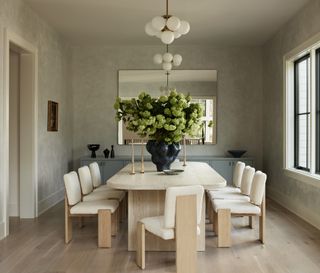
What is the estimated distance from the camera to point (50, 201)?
5.86 metres

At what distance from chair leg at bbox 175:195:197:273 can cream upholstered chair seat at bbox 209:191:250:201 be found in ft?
4.23

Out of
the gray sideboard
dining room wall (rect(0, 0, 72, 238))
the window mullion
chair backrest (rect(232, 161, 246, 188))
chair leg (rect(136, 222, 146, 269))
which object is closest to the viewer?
chair leg (rect(136, 222, 146, 269))

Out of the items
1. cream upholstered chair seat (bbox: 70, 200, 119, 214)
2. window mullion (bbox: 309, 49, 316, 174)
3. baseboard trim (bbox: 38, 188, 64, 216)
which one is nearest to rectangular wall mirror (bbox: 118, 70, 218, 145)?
baseboard trim (bbox: 38, 188, 64, 216)

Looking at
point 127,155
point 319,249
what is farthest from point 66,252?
point 127,155

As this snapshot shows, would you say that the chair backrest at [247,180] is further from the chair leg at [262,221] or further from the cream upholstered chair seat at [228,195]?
the chair leg at [262,221]

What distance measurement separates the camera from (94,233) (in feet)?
14.1

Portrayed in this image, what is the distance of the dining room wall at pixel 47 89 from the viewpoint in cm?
450

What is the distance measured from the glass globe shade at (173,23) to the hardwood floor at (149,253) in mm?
2194

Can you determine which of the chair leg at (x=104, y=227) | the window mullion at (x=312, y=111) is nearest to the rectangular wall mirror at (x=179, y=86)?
the window mullion at (x=312, y=111)

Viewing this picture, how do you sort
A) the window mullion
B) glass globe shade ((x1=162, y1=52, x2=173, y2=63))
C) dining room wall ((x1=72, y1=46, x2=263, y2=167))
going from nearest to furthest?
the window mullion
glass globe shade ((x1=162, y1=52, x2=173, y2=63))
dining room wall ((x1=72, y1=46, x2=263, y2=167))

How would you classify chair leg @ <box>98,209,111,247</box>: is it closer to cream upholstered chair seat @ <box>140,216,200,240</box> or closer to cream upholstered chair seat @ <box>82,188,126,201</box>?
cream upholstered chair seat @ <box>82,188,126,201</box>

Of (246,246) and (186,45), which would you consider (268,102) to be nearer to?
(186,45)

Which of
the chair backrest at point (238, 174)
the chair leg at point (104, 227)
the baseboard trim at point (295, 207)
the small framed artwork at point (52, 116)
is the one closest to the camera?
the chair leg at point (104, 227)

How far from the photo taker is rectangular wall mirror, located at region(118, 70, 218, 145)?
23.4ft
